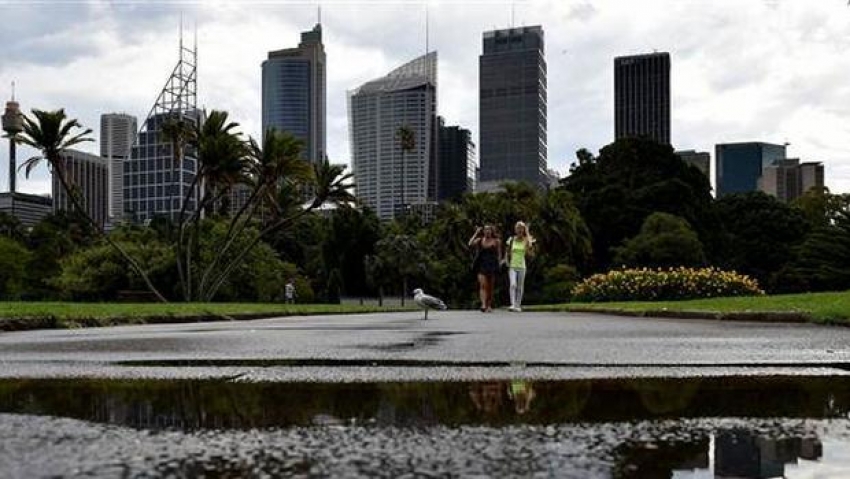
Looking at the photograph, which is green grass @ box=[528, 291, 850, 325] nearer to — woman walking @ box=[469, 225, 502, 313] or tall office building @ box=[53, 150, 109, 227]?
woman walking @ box=[469, 225, 502, 313]

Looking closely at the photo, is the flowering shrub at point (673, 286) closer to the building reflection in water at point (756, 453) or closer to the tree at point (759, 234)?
the building reflection in water at point (756, 453)

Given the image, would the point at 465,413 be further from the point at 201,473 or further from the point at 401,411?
the point at 201,473

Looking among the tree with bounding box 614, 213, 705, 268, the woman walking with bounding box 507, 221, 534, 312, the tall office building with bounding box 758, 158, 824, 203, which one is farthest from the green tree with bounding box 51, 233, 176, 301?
the tall office building with bounding box 758, 158, 824, 203

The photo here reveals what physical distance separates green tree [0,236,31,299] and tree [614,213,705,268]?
1567 inches

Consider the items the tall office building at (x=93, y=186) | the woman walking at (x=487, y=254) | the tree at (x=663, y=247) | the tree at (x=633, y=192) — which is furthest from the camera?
the tall office building at (x=93, y=186)

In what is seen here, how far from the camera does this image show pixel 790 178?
529 feet

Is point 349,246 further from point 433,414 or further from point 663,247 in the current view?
point 433,414

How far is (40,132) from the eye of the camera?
37.2 metres

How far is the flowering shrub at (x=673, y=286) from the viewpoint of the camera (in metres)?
23.3

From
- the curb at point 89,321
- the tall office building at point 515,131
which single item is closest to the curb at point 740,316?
the curb at point 89,321

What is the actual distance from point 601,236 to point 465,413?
60.3m

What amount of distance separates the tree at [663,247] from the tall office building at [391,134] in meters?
93.0

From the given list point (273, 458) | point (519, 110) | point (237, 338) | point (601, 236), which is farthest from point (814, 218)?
point (519, 110)

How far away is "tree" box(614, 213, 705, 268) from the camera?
5031 cm
